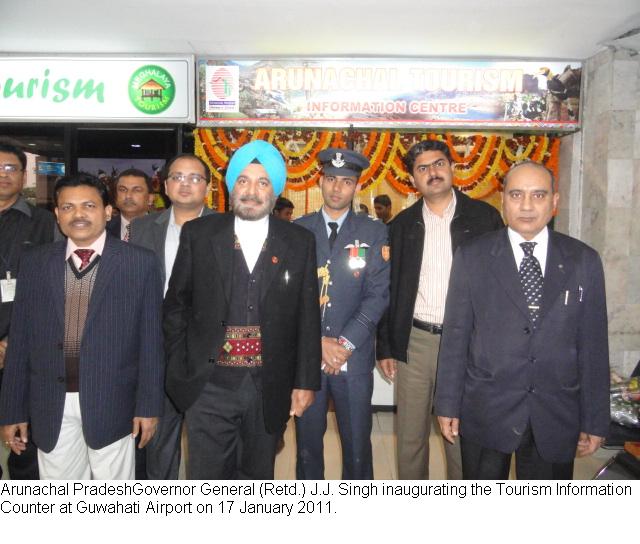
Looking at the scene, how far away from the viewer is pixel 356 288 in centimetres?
268

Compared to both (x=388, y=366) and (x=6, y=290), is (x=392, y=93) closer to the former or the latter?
(x=388, y=366)

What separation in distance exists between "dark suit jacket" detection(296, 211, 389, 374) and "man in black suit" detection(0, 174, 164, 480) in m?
0.90

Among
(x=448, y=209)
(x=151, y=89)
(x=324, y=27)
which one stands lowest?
(x=448, y=209)

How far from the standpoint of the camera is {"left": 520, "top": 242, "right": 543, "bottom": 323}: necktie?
1942mm

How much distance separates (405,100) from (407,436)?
3.19 m

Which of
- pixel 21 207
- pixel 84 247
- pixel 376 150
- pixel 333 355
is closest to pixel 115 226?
pixel 21 207

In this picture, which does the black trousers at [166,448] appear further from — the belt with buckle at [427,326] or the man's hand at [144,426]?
the belt with buckle at [427,326]

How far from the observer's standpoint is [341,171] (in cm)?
269

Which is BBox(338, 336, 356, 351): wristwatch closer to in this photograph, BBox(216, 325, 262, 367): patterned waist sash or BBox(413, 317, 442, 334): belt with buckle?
BBox(413, 317, 442, 334): belt with buckle

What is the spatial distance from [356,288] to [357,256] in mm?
171

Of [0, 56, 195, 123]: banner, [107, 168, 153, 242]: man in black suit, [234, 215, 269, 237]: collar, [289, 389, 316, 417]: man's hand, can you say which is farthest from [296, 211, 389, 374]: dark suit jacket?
[0, 56, 195, 123]: banner

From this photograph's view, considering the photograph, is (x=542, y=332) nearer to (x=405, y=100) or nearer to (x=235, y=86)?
(x=405, y=100)
